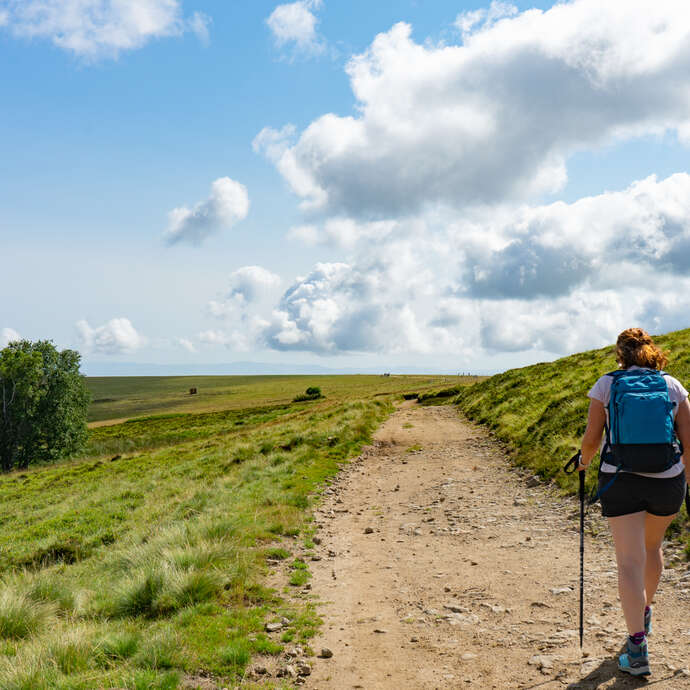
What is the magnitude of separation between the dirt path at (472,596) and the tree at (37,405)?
57.0 m

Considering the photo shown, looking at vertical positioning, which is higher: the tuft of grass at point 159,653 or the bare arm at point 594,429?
the bare arm at point 594,429

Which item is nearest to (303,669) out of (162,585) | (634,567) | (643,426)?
(162,585)

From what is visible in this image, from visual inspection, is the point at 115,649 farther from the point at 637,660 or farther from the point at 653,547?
the point at 653,547

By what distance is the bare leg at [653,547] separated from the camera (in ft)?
16.6

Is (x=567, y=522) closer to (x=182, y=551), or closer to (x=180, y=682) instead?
(x=182, y=551)

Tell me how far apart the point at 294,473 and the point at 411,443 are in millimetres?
7701

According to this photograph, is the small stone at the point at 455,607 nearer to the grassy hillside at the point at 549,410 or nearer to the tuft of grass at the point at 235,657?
the tuft of grass at the point at 235,657

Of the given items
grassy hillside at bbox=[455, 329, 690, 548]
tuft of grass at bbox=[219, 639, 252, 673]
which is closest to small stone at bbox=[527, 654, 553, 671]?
tuft of grass at bbox=[219, 639, 252, 673]

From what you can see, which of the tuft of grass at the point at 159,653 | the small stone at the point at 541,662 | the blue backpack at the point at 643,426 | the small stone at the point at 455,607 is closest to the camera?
the blue backpack at the point at 643,426

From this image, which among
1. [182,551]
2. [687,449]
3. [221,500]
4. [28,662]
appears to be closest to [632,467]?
[687,449]

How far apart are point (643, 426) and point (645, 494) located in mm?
645

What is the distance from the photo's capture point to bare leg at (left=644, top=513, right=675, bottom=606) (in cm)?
505

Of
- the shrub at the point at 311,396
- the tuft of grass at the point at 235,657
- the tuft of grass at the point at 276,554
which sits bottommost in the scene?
the shrub at the point at 311,396

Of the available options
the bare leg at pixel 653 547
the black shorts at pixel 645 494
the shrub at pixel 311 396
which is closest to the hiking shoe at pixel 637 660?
the bare leg at pixel 653 547
